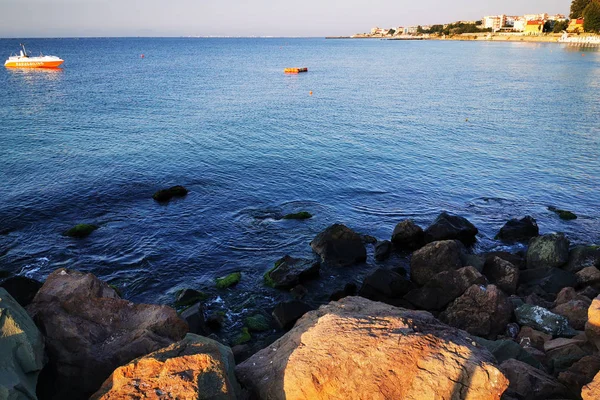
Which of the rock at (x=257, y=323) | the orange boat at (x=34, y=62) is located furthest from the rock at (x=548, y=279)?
the orange boat at (x=34, y=62)

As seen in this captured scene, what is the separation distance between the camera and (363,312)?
1408 centimetres

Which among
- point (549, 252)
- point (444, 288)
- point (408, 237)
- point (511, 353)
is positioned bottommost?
point (408, 237)

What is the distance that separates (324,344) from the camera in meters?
11.4

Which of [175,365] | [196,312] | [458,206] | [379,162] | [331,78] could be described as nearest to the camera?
[175,365]

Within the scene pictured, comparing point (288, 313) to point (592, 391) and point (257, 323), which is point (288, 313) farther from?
point (592, 391)

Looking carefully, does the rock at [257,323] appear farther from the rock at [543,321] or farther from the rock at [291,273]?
the rock at [543,321]

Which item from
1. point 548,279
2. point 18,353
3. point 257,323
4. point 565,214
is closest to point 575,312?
point 548,279

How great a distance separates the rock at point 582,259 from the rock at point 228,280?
60.4 ft

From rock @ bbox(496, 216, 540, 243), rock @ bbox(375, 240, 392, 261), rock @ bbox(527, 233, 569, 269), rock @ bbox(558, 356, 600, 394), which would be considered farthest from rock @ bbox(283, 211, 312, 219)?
rock @ bbox(558, 356, 600, 394)

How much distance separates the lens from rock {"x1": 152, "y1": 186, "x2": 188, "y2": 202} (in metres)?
36.2

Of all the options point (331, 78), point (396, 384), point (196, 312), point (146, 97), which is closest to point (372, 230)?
point (196, 312)

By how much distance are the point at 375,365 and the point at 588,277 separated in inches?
696

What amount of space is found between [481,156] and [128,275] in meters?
37.9

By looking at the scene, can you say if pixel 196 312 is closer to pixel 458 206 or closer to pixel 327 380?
pixel 327 380
